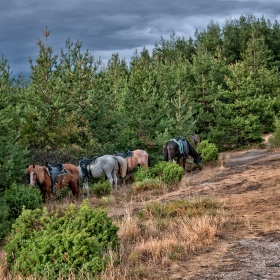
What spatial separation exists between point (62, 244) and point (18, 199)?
519cm

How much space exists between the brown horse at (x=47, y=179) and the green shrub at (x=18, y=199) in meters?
1.70

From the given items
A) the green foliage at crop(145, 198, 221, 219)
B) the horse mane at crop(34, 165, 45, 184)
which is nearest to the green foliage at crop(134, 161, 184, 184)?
the horse mane at crop(34, 165, 45, 184)

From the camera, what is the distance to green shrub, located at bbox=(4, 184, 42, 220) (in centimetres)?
1077

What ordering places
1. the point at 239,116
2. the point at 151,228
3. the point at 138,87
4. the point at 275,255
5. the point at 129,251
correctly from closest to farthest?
the point at 275,255
the point at 129,251
the point at 151,228
the point at 138,87
the point at 239,116

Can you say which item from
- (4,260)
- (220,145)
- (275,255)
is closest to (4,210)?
(4,260)

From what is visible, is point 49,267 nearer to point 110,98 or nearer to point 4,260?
point 4,260

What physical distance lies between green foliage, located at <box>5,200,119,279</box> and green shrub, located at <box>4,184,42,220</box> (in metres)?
4.07

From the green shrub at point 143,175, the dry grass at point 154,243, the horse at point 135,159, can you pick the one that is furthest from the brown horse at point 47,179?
the dry grass at point 154,243

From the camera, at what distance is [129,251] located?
708 cm

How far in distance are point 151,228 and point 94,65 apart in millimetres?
13291

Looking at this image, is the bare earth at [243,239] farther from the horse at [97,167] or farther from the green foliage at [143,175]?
the horse at [97,167]

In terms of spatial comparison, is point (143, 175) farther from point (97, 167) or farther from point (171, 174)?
point (97, 167)

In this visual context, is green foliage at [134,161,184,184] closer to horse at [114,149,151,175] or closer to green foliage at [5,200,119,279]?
horse at [114,149,151,175]

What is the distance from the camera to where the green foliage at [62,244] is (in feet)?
18.9
